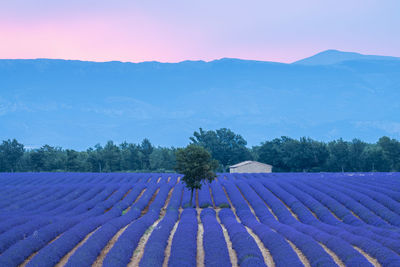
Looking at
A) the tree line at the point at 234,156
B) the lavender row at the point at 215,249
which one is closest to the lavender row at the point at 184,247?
the lavender row at the point at 215,249

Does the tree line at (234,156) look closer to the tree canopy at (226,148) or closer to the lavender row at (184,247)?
the tree canopy at (226,148)

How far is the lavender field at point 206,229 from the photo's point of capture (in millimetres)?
14039

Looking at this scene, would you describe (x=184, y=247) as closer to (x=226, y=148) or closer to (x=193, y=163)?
(x=193, y=163)

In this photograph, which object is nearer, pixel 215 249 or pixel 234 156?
pixel 215 249

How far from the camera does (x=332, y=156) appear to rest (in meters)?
73.4

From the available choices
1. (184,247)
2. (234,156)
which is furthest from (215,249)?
(234,156)

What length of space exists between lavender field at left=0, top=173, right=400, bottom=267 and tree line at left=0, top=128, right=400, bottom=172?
33.6 metres

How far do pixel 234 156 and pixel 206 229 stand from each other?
2636 inches

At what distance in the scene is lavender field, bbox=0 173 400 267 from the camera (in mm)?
14039

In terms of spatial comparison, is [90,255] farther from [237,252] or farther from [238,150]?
[238,150]

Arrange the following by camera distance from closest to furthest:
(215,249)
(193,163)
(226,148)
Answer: (215,249) → (193,163) → (226,148)

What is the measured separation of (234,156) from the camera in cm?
8575

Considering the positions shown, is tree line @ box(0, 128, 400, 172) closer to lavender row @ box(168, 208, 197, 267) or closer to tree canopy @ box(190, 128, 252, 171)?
tree canopy @ box(190, 128, 252, 171)

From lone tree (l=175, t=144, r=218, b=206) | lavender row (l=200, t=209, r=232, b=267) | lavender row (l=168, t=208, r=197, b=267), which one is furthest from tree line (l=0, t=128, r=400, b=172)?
lavender row (l=200, t=209, r=232, b=267)
